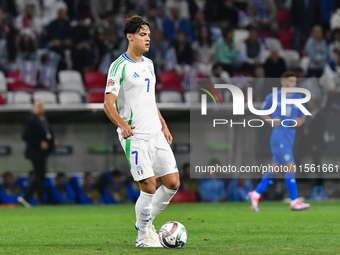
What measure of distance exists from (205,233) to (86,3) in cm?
1359

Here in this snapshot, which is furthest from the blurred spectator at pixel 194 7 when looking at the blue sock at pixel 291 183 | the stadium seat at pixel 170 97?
the blue sock at pixel 291 183

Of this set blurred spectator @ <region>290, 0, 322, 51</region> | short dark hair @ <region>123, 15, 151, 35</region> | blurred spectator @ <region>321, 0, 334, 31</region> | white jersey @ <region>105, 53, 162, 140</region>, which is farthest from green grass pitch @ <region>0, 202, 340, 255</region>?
blurred spectator @ <region>321, 0, 334, 31</region>

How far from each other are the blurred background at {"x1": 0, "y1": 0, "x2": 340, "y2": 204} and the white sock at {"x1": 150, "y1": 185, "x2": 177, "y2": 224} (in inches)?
349

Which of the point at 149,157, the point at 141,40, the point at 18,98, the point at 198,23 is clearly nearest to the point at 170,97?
the point at 18,98

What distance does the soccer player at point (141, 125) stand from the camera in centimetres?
617

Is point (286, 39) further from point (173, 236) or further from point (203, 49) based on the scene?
point (173, 236)

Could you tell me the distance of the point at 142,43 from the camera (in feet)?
20.7

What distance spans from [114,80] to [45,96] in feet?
32.8

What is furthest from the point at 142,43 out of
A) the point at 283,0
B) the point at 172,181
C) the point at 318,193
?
the point at 283,0

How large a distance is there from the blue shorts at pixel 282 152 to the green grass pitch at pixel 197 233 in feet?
3.14

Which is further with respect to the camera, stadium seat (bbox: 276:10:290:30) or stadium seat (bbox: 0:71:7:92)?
stadium seat (bbox: 276:10:290:30)

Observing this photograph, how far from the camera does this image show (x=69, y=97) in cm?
1584

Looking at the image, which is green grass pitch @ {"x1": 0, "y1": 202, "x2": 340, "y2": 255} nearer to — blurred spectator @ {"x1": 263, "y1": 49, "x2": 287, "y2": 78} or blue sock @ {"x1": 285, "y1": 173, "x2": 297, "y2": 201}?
blue sock @ {"x1": 285, "y1": 173, "x2": 297, "y2": 201}

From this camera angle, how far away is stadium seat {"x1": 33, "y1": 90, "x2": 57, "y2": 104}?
15.8 m
